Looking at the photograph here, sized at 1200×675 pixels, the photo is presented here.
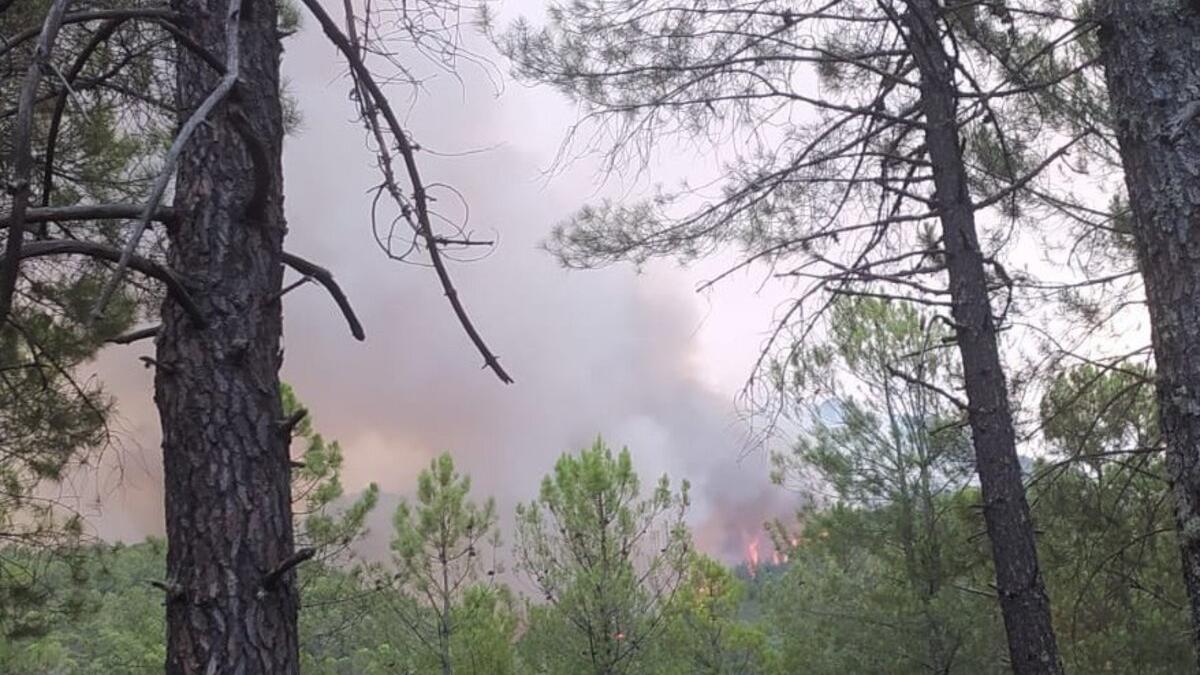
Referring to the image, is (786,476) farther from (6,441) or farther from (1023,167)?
(6,441)

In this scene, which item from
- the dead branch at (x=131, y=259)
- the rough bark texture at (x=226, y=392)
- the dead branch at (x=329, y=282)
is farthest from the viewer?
the dead branch at (x=329, y=282)

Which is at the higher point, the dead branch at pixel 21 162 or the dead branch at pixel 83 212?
the dead branch at pixel 83 212

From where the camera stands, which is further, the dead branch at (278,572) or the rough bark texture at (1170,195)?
the rough bark texture at (1170,195)

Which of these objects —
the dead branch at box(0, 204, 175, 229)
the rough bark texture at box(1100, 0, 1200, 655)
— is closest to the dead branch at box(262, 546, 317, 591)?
the dead branch at box(0, 204, 175, 229)

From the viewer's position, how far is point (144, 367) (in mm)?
1859

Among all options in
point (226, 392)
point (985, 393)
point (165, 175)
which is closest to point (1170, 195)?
point (985, 393)

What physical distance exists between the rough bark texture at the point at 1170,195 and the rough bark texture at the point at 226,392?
2.18 m

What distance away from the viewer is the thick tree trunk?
13.9 feet

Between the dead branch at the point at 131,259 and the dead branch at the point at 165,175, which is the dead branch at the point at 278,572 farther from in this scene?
the dead branch at the point at 165,175

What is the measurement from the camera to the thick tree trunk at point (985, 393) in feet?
13.9

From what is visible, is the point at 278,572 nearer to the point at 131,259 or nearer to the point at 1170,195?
the point at 131,259

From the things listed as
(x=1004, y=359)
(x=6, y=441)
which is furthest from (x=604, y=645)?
(x=6, y=441)

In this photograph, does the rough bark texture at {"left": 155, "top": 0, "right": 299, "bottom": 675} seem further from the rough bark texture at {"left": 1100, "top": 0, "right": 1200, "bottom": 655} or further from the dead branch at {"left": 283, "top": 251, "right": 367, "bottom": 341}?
the rough bark texture at {"left": 1100, "top": 0, "right": 1200, "bottom": 655}

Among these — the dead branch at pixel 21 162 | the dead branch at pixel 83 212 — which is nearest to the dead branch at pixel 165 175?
the dead branch at pixel 21 162
